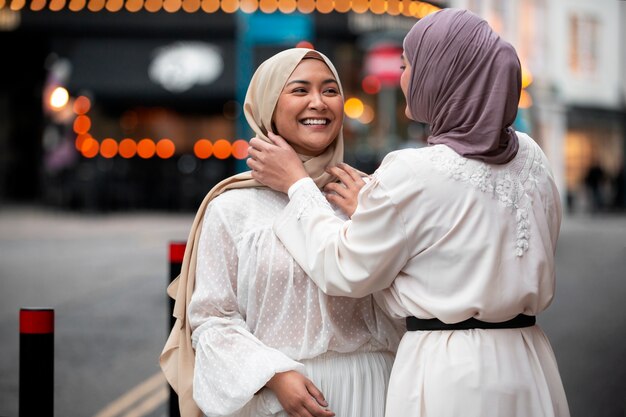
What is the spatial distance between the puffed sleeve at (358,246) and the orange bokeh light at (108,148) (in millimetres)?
21150

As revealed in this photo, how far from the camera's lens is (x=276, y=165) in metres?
2.73

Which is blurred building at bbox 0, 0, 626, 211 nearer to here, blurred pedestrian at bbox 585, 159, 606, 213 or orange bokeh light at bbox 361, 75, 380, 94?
orange bokeh light at bbox 361, 75, 380, 94

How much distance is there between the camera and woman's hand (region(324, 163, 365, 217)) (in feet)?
8.87

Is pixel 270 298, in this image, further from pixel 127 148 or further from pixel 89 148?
pixel 127 148

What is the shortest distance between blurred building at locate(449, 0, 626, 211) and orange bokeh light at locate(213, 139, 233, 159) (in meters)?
9.64

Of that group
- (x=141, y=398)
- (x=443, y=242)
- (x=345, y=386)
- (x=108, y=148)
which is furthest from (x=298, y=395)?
(x=108, y=148)

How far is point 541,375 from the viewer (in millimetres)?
A: 2480

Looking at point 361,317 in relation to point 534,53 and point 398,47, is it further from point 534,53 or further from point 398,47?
point 534,53

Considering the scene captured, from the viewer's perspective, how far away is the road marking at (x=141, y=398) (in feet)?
18.9

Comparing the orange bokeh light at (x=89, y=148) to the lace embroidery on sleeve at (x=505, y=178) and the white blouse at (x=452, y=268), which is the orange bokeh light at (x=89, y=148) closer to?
the white blouse at (x=452, y=268)

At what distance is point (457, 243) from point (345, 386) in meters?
0.61

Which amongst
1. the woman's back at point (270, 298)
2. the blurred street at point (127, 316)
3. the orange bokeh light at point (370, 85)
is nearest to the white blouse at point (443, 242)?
the woman's back at point (270, 298)

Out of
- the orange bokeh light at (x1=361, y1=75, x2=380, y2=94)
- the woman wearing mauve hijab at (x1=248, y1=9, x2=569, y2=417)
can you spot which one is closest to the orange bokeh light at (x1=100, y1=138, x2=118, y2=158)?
the orange bokeh light at (x1=361, y1=75, x2=380, y2=94)

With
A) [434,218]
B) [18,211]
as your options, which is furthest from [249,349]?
[18,211]
